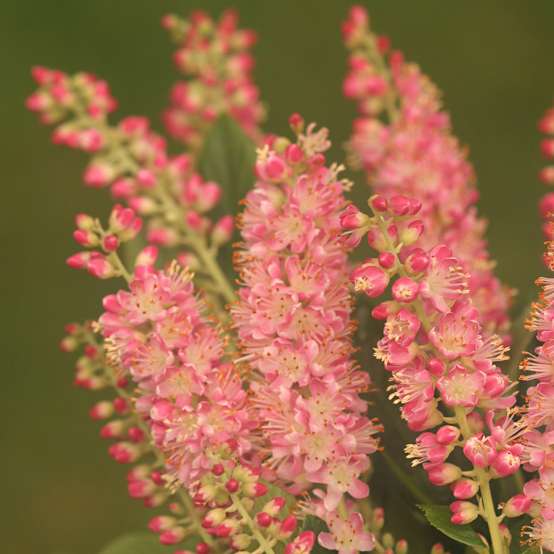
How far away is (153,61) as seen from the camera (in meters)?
1.68

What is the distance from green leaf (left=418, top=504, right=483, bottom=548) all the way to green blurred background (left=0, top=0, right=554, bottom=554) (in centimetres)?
81

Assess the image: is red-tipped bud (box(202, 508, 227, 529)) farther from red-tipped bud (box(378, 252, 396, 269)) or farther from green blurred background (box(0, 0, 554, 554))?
green blurred background (box(0, 0, 554, 554))

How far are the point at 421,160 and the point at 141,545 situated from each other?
11.4 inches

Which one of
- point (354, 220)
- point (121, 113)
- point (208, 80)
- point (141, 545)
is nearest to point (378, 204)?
point (354, 220)

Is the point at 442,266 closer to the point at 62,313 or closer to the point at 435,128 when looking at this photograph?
the point at 435,128

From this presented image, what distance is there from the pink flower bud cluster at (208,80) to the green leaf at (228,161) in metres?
0.07

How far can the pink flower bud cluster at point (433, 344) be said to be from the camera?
1.44 feet

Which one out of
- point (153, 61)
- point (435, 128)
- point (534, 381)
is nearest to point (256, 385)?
Result: point (534, 381)

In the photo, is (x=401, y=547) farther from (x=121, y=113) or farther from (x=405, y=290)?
(x=121, y=113)

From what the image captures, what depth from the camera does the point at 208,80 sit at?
0.78 metres

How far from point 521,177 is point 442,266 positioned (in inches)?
41.2

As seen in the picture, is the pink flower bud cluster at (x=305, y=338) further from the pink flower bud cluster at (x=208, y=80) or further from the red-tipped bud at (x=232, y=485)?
the pink flower bud cluster at (x=208, y=80)

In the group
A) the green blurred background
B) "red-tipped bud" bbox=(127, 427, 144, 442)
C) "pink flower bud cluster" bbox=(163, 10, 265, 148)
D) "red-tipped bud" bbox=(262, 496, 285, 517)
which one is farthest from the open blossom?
the green blurred background

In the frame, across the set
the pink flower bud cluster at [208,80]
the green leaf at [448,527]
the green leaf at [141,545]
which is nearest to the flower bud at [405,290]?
the green leaf at [448,527]
